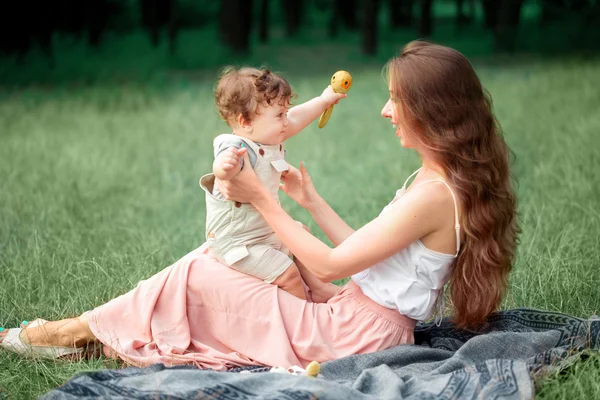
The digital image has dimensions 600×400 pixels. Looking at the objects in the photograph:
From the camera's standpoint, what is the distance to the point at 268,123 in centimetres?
300

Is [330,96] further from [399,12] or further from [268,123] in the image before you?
[399,12]

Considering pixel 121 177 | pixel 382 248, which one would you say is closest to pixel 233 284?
pixel 382 248

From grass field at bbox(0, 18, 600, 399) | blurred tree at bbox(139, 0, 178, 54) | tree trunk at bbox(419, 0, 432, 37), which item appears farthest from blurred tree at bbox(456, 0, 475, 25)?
blurred tree at bbox(139, 0, 178, 54)

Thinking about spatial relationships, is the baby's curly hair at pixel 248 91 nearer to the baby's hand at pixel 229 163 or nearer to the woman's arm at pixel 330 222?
the baby's hand at pixel 229 163

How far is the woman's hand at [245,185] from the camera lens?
9.41 feet

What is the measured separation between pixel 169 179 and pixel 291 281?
4198 mm

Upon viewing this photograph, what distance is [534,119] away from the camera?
8695mm

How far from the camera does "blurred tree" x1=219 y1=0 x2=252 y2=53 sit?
14.7m

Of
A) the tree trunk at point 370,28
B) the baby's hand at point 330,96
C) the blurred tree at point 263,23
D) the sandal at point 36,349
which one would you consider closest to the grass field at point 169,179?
the sandal at point 36,349

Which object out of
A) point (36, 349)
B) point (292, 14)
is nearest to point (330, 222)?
point (36, 349)

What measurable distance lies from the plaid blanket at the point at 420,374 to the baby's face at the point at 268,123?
2.77ft

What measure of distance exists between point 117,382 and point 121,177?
15.2ft

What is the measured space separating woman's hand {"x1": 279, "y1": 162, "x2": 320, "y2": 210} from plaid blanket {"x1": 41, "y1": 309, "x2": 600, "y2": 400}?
699 millimetres

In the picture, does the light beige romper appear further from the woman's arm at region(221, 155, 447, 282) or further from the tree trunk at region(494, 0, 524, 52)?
the tree trunk at region(494, 0, 524, 52)
